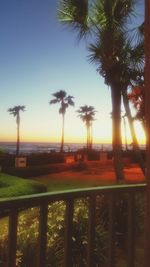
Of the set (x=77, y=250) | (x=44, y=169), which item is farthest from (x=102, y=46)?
(x=44, y=169)

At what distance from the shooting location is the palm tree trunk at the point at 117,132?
14289mm

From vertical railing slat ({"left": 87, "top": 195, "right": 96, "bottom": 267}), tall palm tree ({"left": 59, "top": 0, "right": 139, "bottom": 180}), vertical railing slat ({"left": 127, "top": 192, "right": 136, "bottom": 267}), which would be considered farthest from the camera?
tall palm tree ({"left": 59, "top": 0, "right": 139, "bottom": 180})

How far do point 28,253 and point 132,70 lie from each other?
415 inches

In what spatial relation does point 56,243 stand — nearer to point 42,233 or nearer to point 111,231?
point 111,231

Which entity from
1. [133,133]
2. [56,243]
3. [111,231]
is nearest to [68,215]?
[111,231]

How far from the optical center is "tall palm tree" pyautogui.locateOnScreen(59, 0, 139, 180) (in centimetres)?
1301

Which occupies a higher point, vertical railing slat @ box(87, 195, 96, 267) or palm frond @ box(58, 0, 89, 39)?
palm frond @ box(58, 0, 89, 39)

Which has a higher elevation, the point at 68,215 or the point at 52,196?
the point at 52,196

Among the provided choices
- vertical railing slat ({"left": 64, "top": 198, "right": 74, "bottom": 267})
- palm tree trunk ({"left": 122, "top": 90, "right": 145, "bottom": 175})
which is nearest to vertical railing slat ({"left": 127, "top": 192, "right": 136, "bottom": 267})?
vertical railing slat ({"left": 64, "top": 198, "right": 74, "bottom": 267})

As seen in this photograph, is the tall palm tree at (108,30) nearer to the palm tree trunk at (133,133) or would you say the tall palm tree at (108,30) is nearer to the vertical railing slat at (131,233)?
the palm tree trunk at (133,133)

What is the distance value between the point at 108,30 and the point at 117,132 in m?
3.97

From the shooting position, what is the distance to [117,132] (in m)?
14.7

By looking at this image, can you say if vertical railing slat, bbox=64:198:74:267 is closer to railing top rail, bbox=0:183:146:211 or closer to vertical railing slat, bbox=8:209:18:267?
railing top rail, bbox=0:183:146:211

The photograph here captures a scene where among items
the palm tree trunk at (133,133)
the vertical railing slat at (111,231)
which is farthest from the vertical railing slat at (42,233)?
the palm tree trunk at (133,133)
